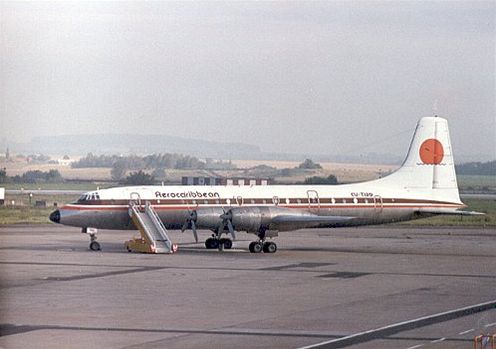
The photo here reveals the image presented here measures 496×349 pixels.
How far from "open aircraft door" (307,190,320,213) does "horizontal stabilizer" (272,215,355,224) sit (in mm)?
832

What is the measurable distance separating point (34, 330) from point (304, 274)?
601 inches

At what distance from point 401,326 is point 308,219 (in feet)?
75.6

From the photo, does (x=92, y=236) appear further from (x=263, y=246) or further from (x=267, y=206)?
(x=267, y=206)

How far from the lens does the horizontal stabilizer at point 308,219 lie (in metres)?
45.6

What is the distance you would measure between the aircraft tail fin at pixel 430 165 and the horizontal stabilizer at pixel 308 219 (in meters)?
5.55

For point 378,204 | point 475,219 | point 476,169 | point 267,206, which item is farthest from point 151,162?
point 475,219

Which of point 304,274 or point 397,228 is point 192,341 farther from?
point 397,228

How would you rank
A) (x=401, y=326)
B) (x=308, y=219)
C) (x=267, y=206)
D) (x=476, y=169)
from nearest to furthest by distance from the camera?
1. (x=401, y=326)
2. (x=267, y=206)
3. (x=308, y=219)
4. (x=476, y=169)

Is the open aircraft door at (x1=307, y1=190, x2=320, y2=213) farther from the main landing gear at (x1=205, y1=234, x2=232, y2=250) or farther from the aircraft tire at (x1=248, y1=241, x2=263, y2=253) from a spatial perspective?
the main landing gear at (x1=205, y1=234, x2=232, y2=250)

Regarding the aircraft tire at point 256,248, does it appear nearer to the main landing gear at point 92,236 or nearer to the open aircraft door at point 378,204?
the open aircraft door at point 378,204

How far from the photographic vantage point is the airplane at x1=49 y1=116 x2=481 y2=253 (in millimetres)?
45625

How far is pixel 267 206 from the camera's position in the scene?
151ft

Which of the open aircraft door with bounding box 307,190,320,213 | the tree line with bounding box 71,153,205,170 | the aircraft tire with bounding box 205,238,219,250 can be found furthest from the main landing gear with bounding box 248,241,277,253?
the tree line with bounding box 71,153,205,170

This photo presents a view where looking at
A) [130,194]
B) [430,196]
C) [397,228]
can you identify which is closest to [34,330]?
[130,194]
